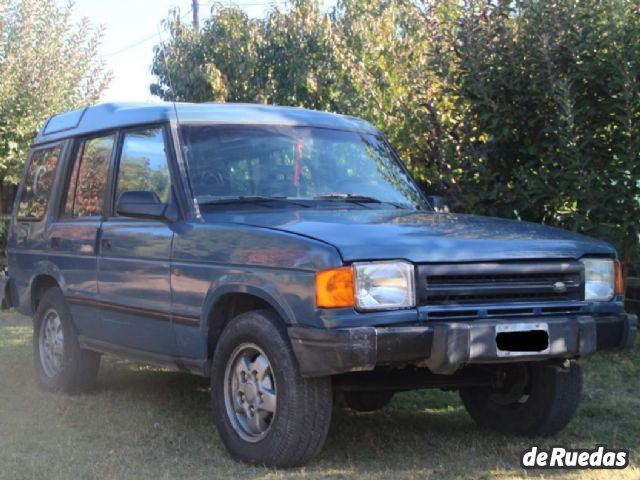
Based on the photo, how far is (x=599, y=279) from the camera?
5.18 meters

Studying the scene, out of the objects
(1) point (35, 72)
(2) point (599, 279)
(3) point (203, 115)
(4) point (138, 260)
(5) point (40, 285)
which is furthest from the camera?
(1) point (35, 72)

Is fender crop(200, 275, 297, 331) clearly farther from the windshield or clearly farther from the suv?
the windshield

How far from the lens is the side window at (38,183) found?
24.3 ft

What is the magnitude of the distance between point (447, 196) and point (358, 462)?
13.5 feet

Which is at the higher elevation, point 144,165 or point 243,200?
point 144,165

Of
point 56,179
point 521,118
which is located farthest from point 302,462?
point 521,118

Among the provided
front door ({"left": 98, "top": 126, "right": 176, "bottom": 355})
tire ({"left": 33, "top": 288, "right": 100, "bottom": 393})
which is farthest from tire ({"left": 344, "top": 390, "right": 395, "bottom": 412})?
tire ({"left": 33, "top": 288, "right": 100, "bottom": 393})

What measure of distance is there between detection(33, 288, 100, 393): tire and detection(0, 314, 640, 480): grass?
0.12m

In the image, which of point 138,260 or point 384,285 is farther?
point 138,260

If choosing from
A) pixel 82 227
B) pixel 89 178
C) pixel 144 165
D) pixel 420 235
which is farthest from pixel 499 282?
pixel 89 178

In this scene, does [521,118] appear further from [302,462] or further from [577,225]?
[302,462]

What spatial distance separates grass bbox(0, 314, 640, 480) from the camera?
16.3ft

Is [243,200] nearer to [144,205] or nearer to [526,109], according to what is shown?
[144,205]

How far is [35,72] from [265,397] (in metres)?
11.0
